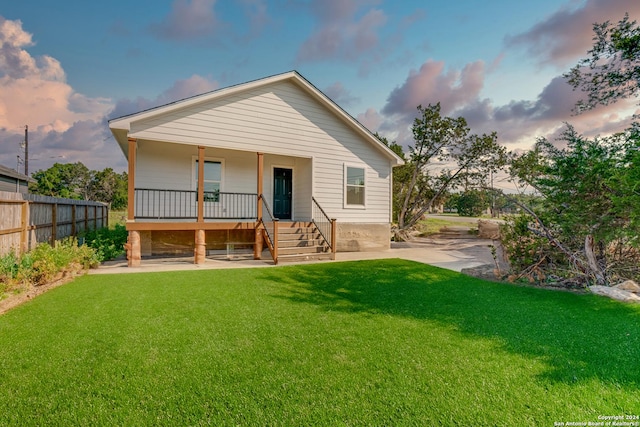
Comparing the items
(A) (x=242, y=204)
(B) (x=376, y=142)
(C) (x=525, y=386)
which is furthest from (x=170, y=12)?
(C) (x=525, y=386)

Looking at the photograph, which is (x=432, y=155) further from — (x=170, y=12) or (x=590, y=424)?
(x=590, y=424)

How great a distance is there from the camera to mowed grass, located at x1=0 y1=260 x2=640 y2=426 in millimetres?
2148

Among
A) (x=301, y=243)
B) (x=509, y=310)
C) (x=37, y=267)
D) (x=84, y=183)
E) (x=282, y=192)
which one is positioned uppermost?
(x=84, y=183)

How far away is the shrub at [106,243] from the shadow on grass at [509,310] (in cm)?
543

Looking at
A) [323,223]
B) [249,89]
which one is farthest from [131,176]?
[323,223]

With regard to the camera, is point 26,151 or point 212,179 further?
point 26,151

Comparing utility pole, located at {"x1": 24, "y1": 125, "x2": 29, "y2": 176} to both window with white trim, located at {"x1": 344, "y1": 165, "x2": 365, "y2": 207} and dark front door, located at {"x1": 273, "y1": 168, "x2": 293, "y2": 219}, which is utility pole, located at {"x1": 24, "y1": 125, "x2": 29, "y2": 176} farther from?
window with white trim, located at {"x1": 344, "y1": 165, "x2": 365, "y2": 207}

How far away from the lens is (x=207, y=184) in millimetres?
10617

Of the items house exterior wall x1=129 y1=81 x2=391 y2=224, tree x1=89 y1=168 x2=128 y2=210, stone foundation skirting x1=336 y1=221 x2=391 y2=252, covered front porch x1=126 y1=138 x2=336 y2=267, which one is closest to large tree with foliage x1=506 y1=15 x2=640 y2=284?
stone foundation skirting x1=336 y1=221 x2=391 y2=252

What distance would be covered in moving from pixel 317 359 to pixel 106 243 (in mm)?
9949

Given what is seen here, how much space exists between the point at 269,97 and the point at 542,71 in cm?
833

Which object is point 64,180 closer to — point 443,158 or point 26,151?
point 26,151

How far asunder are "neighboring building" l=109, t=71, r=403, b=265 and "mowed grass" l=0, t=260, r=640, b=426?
4241mm

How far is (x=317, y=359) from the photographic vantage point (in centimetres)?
291
